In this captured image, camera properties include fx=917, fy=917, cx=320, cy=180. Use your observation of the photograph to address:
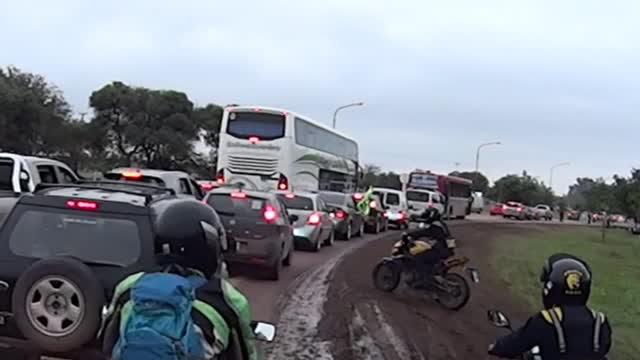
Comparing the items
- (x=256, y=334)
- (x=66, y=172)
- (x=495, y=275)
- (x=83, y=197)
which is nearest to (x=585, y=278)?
A: (x=256, y=334)

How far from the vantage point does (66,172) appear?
52.6ft

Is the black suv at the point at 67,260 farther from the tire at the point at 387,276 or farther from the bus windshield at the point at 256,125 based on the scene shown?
the bus windshield at the point at 256,125

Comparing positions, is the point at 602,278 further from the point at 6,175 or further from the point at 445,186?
the point at 445,186

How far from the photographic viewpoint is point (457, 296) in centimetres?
1393

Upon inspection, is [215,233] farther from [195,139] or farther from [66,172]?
[195,139]

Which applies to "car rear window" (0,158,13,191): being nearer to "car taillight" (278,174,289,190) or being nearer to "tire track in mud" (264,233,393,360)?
"tire track in mud" (264,233,393,360)

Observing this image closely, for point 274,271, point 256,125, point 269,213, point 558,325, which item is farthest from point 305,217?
point 558,325

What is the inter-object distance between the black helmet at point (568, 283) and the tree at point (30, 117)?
55.9m

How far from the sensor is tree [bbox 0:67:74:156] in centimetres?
5862

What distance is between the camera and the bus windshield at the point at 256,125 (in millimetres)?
31906

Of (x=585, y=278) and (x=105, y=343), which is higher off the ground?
(x=585, y=278)

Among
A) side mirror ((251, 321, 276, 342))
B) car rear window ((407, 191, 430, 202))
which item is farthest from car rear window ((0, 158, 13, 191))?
car rear window ((407, 191, 430, 202))

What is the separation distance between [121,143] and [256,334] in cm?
6651

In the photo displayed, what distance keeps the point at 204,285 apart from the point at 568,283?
1.96m
